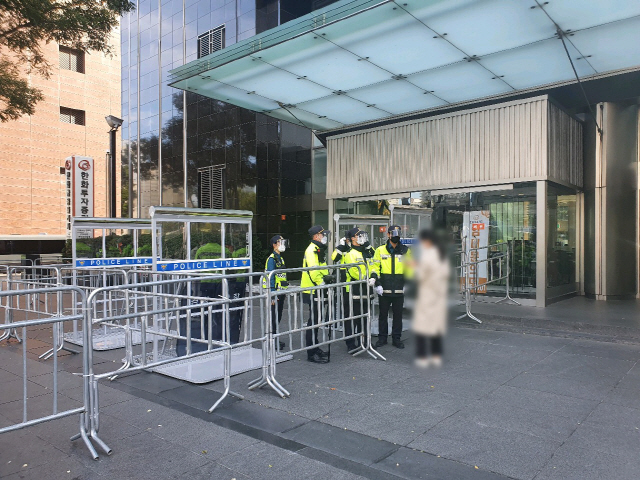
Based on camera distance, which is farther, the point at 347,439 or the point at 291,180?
the point at 291,180

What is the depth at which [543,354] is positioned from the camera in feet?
24.1

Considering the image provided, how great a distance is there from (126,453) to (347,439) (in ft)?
6.28

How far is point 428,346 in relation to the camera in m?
0.62

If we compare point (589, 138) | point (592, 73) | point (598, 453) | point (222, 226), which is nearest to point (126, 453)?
point (598, 453)

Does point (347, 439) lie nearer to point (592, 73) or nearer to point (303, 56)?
point (303, 56)

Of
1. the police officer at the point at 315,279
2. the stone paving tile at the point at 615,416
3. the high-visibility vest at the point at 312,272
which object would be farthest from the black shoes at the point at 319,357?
the stone paving tile at the point at 615,416

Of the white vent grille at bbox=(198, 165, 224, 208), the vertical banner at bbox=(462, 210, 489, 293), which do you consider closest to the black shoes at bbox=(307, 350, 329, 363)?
the vertical banner at bbox=(462, 210, 489, 293)

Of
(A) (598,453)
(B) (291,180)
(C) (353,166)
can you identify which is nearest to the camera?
(A) (598,453)

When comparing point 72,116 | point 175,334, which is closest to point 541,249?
point 175,334

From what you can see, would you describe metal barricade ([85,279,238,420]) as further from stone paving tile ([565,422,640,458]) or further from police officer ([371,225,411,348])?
stone paving tile ([565,422,640,458])

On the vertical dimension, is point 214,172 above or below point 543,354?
above

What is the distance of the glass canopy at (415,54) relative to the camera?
759cm

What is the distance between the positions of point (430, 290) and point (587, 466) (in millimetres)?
4205

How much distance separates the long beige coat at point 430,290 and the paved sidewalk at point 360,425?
2.45 meters
